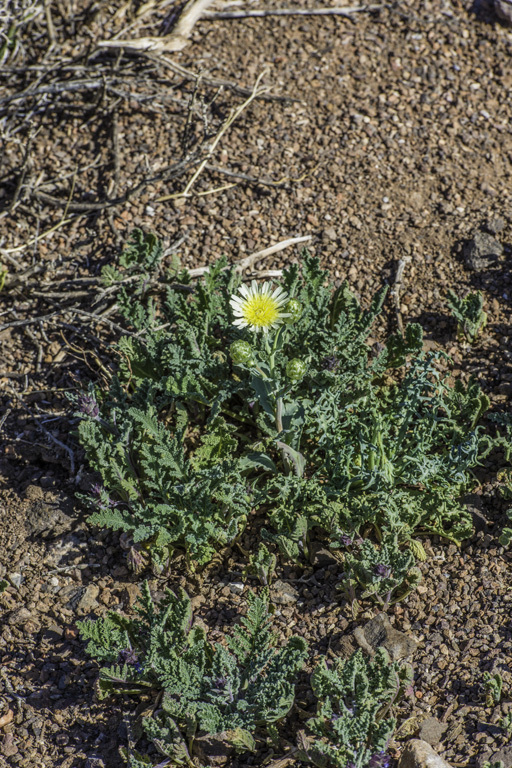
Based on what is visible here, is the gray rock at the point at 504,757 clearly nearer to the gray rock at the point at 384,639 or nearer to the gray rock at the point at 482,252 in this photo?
the gray rock at the point at 384,639

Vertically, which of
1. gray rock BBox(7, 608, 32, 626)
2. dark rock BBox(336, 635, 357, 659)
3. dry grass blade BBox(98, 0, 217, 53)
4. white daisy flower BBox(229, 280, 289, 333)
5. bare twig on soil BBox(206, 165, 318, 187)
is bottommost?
gray rock BBox(7, 608, 32, 626)

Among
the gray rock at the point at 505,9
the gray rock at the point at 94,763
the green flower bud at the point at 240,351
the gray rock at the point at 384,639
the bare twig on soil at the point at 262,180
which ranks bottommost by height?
the gray rock at the point at 94,763

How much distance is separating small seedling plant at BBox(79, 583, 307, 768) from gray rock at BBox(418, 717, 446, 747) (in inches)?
21.8

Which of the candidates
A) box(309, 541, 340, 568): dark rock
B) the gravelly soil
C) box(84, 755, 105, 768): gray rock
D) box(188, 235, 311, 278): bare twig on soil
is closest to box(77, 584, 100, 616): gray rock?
the gravelly soil

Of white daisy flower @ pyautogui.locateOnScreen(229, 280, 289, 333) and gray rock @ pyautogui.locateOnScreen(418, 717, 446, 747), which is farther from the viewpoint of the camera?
white daisy flower @ pyautogui.locateOnScreen(229, 280, 289, 333)

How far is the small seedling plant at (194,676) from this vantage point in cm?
290

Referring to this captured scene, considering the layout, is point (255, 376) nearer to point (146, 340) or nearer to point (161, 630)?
point (146, 340)

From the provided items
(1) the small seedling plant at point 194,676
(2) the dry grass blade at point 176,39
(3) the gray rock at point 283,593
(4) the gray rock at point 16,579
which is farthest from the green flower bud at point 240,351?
(2) the dry grass blade at point 176,39

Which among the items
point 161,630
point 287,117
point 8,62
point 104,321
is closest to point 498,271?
point 287,117

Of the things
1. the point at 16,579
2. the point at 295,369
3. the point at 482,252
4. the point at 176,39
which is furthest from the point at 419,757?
the point at 176,39

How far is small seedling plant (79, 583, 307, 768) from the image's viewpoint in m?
2.90

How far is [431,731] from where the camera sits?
2.97 metres

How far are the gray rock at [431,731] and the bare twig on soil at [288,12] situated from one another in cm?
499

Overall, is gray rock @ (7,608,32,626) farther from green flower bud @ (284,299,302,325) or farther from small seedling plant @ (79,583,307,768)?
green flower bud @ (284,299,302,325)
